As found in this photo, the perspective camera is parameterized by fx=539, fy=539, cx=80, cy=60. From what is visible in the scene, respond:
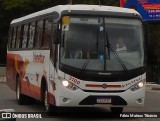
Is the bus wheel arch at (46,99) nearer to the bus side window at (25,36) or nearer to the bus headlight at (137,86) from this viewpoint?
the bus headlight at (137,86)

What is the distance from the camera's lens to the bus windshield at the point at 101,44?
1382 cm

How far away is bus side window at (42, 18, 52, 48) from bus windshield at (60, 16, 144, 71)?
4.20 ft

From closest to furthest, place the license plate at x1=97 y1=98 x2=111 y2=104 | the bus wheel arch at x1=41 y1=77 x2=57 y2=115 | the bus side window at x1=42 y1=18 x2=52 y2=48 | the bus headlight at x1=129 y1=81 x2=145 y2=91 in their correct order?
the license plate at x1=97 y1=98 x2=111 y2=104 < the bus headlight at x1=129 y1=81 x2=145 y2=91 < the bus wheel arch at x1=41 y1=77 x2=57 y2=115 < the bus side window at x1=42 y1=18 x2=52 y2=48

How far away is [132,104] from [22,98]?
23.5ft

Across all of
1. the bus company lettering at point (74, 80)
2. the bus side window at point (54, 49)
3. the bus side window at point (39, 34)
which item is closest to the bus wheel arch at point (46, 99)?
the bus side window at point (54, 49)

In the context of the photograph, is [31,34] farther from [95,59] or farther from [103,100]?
[103,100]

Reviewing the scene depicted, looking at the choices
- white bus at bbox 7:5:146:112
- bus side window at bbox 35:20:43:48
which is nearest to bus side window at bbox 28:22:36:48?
bus side window at bbox 35:20:43:48

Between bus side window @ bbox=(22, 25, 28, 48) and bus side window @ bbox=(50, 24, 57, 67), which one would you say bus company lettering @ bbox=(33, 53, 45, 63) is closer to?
bus side window @ bbox=(50, 24, 57, 67)

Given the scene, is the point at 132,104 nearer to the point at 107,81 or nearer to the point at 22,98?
the point at 107,81

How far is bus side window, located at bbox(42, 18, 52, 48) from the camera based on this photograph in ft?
49.9

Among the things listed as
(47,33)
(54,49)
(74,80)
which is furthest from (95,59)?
(47,33)

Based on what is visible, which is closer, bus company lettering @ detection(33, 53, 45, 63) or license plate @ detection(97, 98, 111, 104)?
license plate @ detection(97, 98, 111, 104)

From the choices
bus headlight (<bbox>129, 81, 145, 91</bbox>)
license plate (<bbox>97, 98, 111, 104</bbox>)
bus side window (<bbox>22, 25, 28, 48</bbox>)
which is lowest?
license plate (<bbox>97, 98, 111, 104</bbox>)

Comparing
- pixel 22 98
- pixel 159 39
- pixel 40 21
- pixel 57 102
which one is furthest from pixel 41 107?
pixel 159 39
